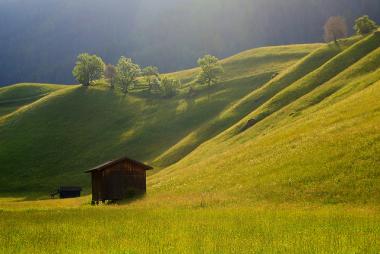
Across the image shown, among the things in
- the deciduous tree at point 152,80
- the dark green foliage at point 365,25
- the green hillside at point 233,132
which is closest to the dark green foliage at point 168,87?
the green hillside at point 233,132

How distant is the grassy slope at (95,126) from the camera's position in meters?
111

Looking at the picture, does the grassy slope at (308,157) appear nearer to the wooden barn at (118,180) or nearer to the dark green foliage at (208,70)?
the wooden barn at (118,180)

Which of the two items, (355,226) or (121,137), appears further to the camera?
(121,137)

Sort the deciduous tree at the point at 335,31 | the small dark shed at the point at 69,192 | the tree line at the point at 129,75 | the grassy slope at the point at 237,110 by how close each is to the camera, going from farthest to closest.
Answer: the tree line at the point at 129,75 < the deciduous tree at the point at 335,31 < the grassy slope at the point at 237,110 < the small dark shed at the point at 69,192

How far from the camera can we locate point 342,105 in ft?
230

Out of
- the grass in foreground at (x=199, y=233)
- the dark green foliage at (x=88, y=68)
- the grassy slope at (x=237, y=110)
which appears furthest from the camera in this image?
the dark green foliage at (x=88, y=68)

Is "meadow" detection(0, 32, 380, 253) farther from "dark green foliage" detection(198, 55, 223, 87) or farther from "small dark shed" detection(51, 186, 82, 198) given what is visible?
"small dark shed" detection(51, 186, 82, 198)

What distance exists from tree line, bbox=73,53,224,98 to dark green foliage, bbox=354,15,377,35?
141ft

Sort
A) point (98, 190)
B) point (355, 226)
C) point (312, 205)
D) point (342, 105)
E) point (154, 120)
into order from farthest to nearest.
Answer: point (154, 120)
point (342, 105)
point (98, 190)
point (312, 205)
point (355, 226)

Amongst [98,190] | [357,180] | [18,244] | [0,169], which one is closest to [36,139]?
[0,169]

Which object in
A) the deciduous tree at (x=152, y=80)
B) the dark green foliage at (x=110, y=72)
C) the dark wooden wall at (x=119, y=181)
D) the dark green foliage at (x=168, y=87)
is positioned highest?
the dark green foliage at (x=110, y=72)

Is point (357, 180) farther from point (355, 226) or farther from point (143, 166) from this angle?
point (143, 166)

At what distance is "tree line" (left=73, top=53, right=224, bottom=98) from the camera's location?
156m

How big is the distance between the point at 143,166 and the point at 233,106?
64.7 meters
